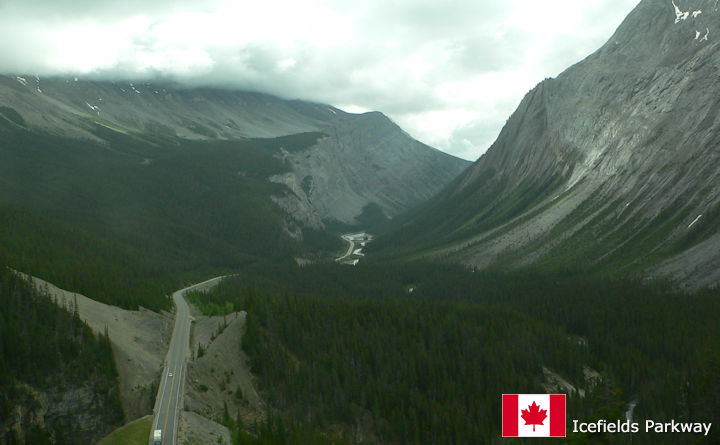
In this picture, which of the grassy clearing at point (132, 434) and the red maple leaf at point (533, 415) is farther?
the red maple leaf at point (533, 415)

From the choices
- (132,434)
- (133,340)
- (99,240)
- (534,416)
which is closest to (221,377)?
(133,340)

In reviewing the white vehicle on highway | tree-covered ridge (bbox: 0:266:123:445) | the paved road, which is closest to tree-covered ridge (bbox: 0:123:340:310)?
the paved road

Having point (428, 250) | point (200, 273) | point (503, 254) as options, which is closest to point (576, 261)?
point (503, 254)

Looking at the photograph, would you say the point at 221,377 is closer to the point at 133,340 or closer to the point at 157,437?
the point at 133,340

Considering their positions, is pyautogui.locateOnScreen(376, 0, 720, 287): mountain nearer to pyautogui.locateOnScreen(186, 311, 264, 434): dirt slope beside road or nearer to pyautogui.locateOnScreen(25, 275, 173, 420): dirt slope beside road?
pyautogui.locateOnScreen(186, 311, 264, 434): dirt slope beside road

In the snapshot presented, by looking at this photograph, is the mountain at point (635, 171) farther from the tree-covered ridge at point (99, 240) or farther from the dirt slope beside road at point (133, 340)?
the dirt slope beside road at point (133, 340)

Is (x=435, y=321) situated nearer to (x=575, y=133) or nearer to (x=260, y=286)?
(x=260, y=286)

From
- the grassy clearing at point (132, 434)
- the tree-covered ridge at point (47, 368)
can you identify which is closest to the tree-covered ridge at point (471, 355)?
the grassy clearing at point (132, 434)
